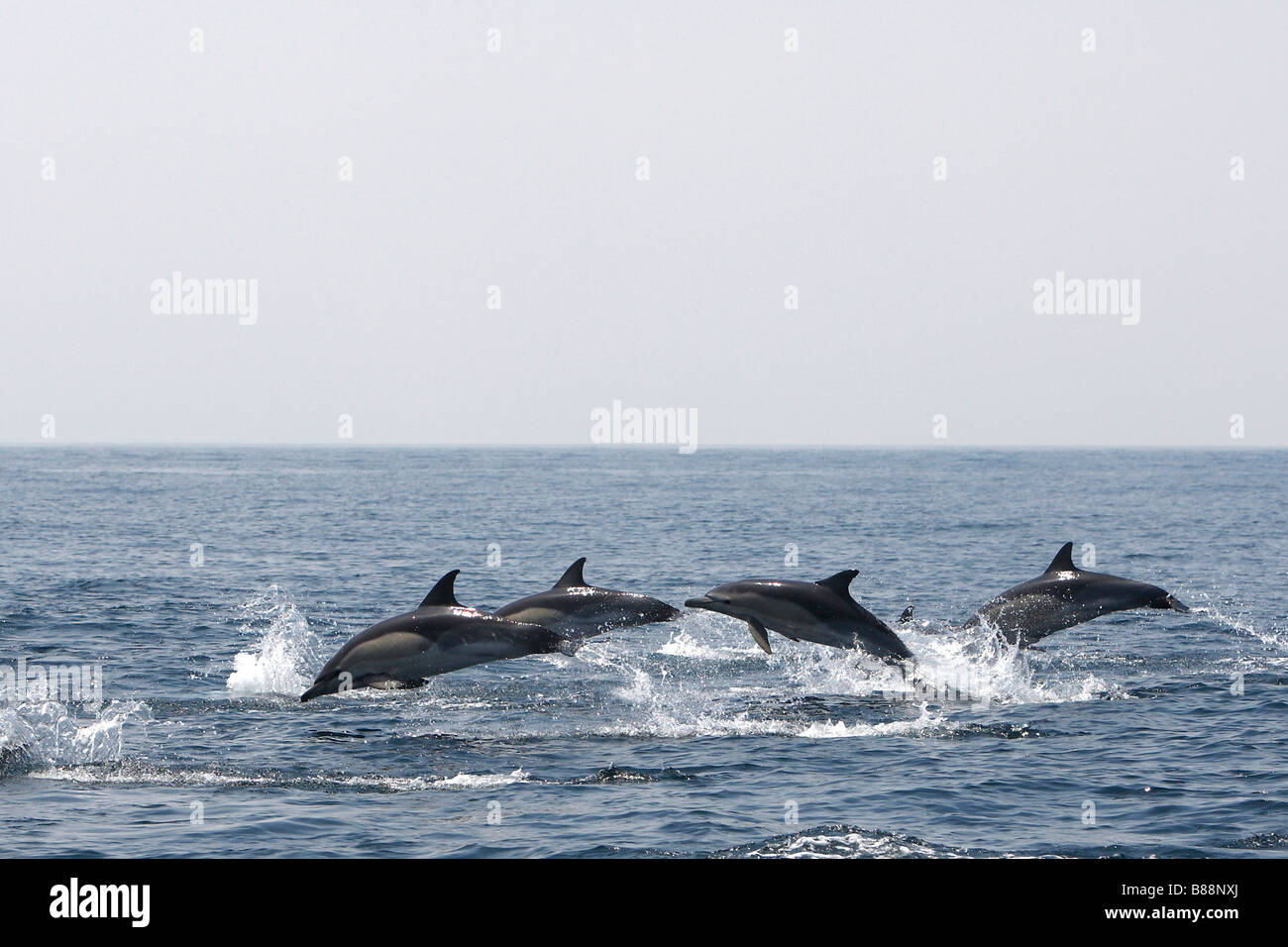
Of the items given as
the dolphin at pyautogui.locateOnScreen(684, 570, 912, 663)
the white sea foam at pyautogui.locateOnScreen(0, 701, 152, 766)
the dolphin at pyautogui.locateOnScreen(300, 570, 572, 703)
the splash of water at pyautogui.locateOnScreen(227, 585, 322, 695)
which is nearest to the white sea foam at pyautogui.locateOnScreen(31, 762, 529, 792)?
the white sea foam at pyautogui.locateOnScreen(0, 701, 152, 766)

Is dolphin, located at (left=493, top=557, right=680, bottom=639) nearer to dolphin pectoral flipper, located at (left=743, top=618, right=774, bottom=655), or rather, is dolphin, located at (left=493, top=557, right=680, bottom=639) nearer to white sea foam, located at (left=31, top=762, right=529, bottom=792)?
dolphin pectoral flipper, located at (left=743, top=618, right=774, bottom=655)

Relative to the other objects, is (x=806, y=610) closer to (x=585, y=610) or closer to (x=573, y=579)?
(x=585, y=610)

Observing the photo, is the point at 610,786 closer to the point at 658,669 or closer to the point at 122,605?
the point at 658,669

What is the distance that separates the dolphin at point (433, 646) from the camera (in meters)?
15.2

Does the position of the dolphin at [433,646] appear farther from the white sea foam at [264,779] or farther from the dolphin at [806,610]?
the dolphin at [806,610]

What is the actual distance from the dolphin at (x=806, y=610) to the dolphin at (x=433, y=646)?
2.38m

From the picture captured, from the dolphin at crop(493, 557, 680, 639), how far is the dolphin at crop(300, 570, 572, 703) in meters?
2.50

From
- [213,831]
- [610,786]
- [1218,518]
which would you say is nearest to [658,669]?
[610,786]

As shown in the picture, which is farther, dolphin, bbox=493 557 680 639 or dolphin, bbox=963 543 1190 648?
dolphin, bbox=963 543 1190 648

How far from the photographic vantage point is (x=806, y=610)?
55.0 feet

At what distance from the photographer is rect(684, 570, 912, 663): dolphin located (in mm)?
16672

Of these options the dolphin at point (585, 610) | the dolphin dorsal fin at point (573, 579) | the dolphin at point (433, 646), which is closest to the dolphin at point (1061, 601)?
the dolphin at point (585, 610)

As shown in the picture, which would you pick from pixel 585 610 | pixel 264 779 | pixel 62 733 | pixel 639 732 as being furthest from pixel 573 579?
pixel 62 733
